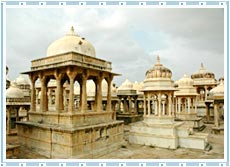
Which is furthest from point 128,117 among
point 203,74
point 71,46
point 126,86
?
point 71,46

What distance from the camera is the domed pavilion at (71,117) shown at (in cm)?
962

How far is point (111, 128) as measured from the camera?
38.0ft

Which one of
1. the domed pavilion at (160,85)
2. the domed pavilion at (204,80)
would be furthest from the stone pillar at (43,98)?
the domed pavilion at (204,80)

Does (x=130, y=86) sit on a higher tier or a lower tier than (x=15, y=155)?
higher

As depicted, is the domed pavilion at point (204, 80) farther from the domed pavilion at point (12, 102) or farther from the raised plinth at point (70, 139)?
the domed pavilion at point (12, 102)

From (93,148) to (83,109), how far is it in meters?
1.80

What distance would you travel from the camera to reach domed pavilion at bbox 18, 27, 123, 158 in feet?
31.6

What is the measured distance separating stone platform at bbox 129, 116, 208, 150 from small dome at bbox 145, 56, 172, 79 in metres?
2.47

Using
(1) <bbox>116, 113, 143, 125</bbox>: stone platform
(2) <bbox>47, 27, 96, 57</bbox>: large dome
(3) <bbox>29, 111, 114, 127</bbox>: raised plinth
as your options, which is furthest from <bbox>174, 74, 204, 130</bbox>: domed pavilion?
(2) <bbox>47, 27, 96, 57</bbox>: large dome

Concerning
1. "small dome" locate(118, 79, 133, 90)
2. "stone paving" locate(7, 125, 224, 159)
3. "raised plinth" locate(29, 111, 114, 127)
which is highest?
"small dome" locate(118, 79, 133, 90)

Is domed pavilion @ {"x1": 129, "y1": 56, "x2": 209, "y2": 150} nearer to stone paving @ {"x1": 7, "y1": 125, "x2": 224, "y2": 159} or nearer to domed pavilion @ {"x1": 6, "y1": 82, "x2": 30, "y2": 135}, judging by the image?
stone paving @ {"x1": 7, "y1": 125, "x2": 224, "y2": 159}

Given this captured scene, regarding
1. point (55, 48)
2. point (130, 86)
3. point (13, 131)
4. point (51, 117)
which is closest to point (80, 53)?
point (55, 48)

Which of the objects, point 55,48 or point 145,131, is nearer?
point 55,48
